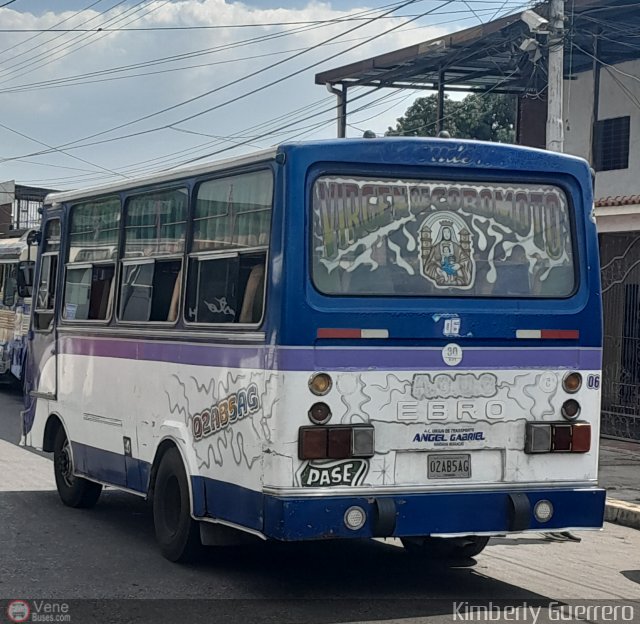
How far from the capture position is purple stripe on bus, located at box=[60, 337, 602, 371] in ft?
23.8

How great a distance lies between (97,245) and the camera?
33.9 ft

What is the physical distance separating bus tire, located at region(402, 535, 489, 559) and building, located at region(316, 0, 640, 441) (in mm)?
8660

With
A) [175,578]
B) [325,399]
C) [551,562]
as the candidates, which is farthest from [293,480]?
[551,562]

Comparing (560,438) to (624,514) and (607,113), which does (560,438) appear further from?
(607,113)

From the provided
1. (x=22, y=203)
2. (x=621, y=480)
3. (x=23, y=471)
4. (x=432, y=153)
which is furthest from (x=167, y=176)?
(x=22, y=203)

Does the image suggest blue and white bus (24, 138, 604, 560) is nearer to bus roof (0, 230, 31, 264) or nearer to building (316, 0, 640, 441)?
building (316, 0, 640, 441)

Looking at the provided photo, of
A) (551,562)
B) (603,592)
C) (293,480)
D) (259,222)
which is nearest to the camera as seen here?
(293,480)

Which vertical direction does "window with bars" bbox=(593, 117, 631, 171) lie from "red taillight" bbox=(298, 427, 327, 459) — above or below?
above

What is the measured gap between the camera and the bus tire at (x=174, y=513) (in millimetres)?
8328

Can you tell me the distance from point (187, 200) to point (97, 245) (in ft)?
6.50

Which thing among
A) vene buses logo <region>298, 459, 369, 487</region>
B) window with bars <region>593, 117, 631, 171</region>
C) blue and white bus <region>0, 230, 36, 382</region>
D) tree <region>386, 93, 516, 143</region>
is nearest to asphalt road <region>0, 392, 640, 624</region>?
vene buses logo <region>298, 459, 369, 487</region>

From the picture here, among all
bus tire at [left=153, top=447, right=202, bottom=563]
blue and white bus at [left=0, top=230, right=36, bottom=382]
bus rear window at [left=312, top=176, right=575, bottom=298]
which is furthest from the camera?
blue and white bus at [left=0, top=230, right=36, bottom=382]

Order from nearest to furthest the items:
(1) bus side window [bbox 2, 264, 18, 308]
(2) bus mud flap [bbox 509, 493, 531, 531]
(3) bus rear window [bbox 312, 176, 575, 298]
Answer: (3) bus rear window [bbox 312, 176, 575, 298], (2) bus mud flap [bbox 509, 493, 531, 531], (1) bus side window [bbox 2, 264, 18, 308]

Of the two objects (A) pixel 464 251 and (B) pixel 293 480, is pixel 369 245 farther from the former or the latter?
(B) pixel 293 480
